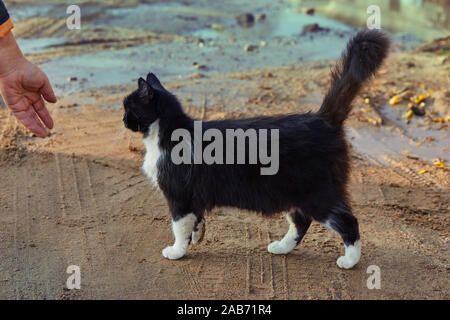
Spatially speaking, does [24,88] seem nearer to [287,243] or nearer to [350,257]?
[287,243]

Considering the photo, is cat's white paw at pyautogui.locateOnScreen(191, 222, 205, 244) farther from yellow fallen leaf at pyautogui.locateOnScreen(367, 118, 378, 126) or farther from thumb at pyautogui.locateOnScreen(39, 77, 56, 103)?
yellow fallen leaf at pyautogui.locateOnScreen(367, 118, 378, 126)

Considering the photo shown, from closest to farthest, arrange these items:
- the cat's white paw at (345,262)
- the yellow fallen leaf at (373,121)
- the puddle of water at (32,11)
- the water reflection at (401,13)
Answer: the cat's white paw at (345,262)
the yellow fallen leaf at (373,121)
the puddle of water at (32,11)
the water reflection at (401,13)

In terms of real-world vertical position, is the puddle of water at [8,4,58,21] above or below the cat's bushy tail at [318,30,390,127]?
below

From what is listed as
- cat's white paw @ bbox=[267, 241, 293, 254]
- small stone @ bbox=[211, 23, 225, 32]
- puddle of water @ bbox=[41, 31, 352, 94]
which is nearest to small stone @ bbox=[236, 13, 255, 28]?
small stone @ bbox=[211, 23, 225, 32]

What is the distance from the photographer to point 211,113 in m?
6.93

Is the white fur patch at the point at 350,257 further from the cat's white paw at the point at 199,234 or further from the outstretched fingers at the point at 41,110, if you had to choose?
the outstretched fingers at the point at 41,110

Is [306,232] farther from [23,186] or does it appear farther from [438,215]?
[23,186]

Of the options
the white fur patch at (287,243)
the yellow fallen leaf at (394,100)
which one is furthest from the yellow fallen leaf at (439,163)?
the white fur patch at (287,243)

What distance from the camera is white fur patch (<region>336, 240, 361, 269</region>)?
394cm

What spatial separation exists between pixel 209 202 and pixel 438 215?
245cm

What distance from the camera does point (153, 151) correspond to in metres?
3.93

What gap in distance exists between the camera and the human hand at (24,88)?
425 cm

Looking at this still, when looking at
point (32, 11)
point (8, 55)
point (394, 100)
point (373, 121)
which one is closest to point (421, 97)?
point (394, 100)

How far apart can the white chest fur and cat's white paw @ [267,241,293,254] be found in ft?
3.77
